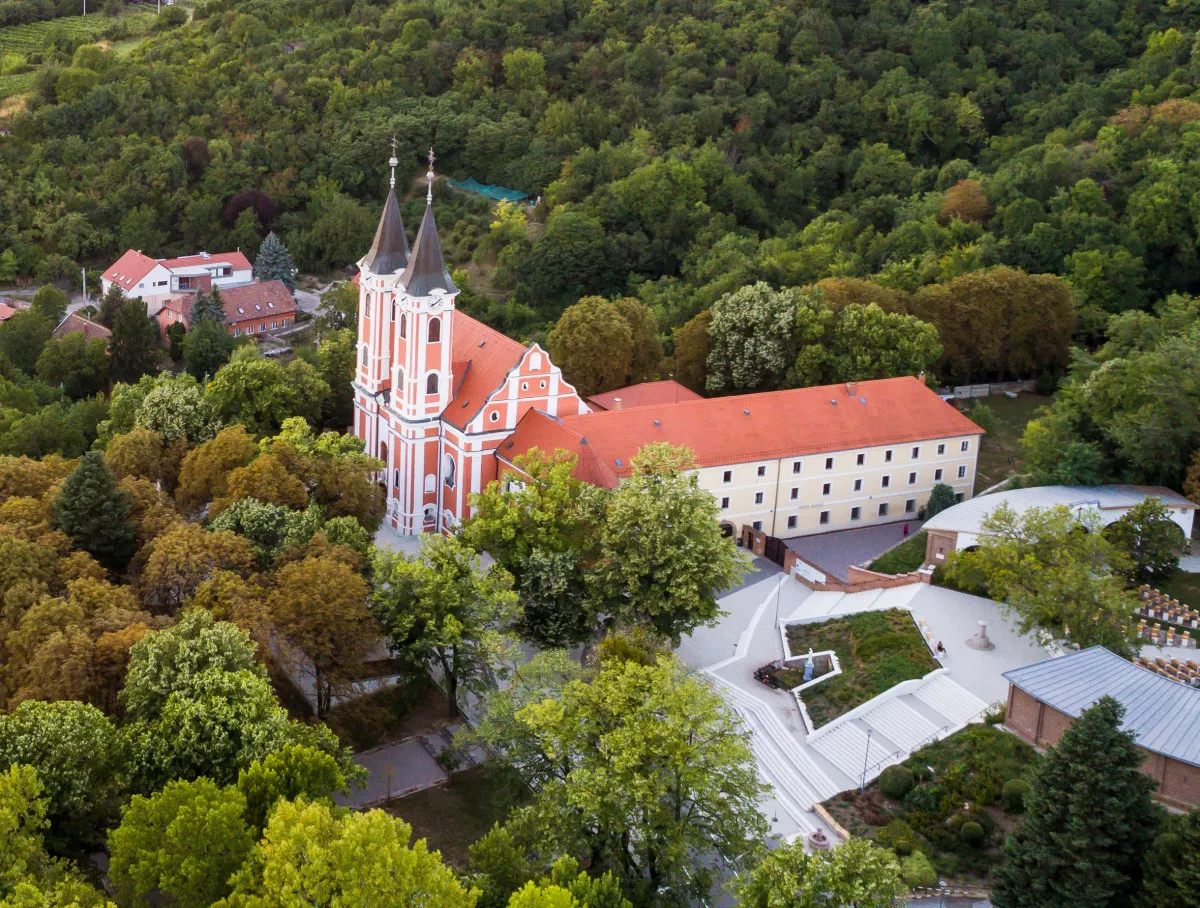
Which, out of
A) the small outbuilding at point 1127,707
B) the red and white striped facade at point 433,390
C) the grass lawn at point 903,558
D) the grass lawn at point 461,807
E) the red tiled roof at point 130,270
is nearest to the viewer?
the small outbuilding at point 1127,707

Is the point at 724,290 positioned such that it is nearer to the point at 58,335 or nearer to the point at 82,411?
the point at 82,411

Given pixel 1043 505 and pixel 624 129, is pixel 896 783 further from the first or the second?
pixel 624 129

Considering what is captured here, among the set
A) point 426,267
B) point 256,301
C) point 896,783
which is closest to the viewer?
point 896,783

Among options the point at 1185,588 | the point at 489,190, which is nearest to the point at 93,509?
the point at 1185,588

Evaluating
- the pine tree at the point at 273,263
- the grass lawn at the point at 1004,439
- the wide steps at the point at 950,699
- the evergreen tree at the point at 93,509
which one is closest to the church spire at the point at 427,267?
the evergreen tree at the point at 93,509

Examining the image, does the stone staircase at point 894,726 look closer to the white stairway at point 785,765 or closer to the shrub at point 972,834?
the white stairway at point 785,765
